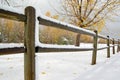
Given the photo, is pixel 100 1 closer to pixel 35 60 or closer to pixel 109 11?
pixel 109 11

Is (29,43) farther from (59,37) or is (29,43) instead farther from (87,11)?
(59,37)

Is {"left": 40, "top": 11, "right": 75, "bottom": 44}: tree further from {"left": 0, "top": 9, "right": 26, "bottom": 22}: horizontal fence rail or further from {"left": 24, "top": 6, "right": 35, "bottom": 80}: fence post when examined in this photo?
{"left": 0, "top": 9, "right": 26, "bottom": 22}: horizontal fence rail

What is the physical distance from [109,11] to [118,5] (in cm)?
72

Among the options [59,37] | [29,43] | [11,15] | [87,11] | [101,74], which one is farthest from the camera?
[59,37]

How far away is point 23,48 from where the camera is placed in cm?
270

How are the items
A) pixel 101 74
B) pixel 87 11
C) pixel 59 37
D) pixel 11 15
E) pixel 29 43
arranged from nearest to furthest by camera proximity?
pixel 11 15
pixel 29 43
pixel 101 74
pixel 87 11
pixel 59 37

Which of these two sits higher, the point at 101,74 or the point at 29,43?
the point at 29,43

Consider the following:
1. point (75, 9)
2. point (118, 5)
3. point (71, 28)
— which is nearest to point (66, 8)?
point (75, 9)

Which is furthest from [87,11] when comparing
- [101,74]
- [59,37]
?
[59,37]

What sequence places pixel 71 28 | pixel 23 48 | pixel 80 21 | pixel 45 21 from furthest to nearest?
pixel 80 21 → pixel 71 28 → pixel 45 21 → pixel 23 48

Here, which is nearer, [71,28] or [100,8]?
[71,28]

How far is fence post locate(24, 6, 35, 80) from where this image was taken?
107 inches

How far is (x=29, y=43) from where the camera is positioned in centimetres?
272

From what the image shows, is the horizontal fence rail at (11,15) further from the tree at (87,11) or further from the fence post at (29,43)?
the tree at (87,11)
